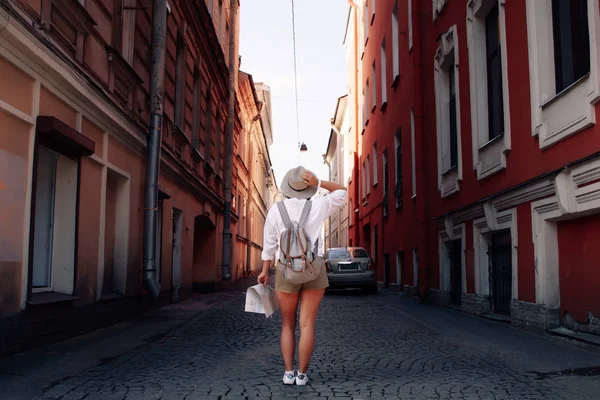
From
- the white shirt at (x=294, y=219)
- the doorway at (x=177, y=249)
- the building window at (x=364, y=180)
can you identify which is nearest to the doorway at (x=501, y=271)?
the white shirt at (x=294, y=219)

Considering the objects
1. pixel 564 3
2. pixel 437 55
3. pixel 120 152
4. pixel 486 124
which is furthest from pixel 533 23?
pixel 120 152

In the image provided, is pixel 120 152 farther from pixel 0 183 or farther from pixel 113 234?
pixel 0 183

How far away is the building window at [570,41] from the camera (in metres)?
7.36

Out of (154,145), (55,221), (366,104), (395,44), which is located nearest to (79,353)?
(55,221)

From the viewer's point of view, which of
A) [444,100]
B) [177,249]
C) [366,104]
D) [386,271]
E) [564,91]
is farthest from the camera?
[366,104]

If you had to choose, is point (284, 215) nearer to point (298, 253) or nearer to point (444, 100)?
point (298, 253)

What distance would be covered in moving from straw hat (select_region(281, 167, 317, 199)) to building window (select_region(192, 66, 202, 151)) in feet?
36.1

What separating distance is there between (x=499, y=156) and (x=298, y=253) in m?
5.97

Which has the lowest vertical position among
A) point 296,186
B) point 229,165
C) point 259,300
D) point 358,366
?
point 358,366

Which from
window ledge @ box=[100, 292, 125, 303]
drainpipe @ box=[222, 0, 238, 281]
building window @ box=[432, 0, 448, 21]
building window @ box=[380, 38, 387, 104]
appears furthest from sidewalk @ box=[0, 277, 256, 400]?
building window @ box=[380, 38, 387, 104]

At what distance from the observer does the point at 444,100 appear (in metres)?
13.5

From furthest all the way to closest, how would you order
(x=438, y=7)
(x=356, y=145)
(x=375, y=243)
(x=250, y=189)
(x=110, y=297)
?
(x=250, y=189) < (x=356, y=145) < (x=375, y=243) < (x=438, y=7) < (x=110, y=297)

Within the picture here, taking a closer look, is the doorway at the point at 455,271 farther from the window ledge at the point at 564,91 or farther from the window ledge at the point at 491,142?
the window ledge at the point at 564,91

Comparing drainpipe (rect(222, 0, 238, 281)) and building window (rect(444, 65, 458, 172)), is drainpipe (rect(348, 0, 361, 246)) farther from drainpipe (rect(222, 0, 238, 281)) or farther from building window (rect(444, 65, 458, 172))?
building window (rect(444, 65, 458, 172))
